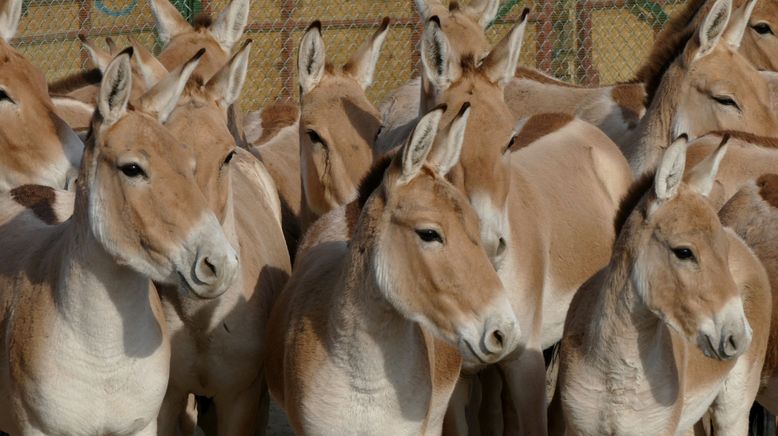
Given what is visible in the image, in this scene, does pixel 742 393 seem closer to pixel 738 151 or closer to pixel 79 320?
pixel 738 151

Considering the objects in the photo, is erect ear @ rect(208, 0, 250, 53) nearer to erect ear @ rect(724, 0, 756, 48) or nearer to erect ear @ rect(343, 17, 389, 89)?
erect ear @ rect(343, 17, 389, 89)

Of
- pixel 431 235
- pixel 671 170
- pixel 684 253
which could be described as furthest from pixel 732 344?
pixel 431 235

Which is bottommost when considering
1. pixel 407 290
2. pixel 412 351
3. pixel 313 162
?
pixel 313 162

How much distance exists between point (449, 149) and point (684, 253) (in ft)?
3.63

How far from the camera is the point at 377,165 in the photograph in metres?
5.42

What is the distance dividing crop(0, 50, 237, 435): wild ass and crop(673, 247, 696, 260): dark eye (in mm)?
1910

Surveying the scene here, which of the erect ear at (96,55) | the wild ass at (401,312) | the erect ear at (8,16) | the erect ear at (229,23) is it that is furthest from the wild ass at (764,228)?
the erect ear at (8,16)

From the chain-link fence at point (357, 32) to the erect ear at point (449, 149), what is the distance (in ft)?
24.1

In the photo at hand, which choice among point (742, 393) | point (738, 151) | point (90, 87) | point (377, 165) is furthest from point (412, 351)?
point (90, 87)

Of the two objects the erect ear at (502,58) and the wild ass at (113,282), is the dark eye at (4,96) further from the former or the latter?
the erect ear at (502,58)

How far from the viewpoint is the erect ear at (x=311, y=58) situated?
738cm

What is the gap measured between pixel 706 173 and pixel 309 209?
8.24 ft

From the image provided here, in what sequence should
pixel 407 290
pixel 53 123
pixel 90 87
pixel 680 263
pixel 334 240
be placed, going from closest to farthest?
pixel 407 290 < pixel 680 263 < pixel 334 240 < pixel 53 123 < pixel 90 87

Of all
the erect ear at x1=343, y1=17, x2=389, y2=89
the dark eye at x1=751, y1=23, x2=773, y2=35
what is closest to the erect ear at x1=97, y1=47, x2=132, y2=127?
the erect ear at x1=343, y1=17, x2=389, y2=89
